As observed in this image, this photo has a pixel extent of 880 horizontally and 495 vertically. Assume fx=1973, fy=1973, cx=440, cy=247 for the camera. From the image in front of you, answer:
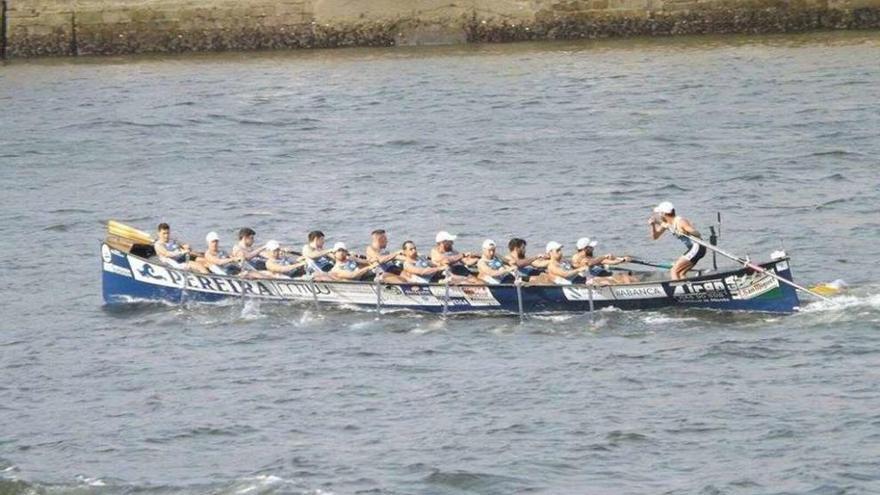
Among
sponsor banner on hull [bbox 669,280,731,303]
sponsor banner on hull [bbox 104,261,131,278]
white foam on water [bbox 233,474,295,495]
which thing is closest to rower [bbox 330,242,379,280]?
sponsor banner on hull [bbox 104,261,131,278]

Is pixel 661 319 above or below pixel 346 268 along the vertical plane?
below

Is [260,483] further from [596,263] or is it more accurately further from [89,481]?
[596,263]

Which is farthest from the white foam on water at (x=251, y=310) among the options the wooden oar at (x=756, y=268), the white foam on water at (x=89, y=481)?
the white foam on water at (x=89, y=481)

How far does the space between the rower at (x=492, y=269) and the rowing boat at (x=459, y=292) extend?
46 centimetres

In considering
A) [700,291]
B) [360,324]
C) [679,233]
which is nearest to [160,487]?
[360,324]

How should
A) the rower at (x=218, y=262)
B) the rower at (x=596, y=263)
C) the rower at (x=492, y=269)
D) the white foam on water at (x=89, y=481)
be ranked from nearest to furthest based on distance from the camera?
the white foam on water at (x=89, y=481) → the rower at (x=596, y=263) → the rower at (x=492, y=269) → the rower at (x=218, y=262)

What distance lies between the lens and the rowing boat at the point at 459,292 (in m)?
35.7

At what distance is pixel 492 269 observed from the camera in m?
37.6

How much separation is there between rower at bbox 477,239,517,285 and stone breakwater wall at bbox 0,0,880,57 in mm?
27358

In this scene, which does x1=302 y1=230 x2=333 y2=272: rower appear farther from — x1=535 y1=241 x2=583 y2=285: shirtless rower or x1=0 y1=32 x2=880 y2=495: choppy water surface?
x1=535 y1=241 x2=583 y2=285: shirtless rower

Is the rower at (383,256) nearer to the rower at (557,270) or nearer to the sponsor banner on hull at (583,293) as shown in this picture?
the rower at (557,270)

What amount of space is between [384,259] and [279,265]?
2.30 metres

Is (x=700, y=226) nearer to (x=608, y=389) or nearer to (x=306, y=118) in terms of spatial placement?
(x=608, y=389)

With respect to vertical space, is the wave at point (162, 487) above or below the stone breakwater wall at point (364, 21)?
below
